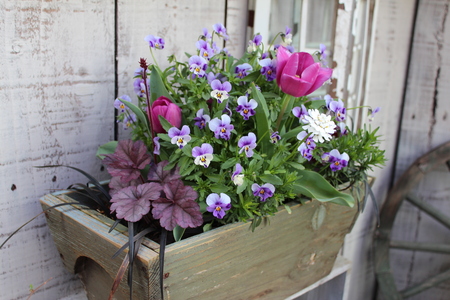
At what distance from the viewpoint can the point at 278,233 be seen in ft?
2.93

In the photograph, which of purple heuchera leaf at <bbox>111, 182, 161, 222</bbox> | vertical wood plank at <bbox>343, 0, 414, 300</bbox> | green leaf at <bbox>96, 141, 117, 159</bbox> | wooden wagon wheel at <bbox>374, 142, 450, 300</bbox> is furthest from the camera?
wooden wagon wheel at <bbox>374, 142, 450, 300</bbox>

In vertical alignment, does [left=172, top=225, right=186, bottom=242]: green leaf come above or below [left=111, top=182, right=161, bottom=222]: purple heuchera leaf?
below

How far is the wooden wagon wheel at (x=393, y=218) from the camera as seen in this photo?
1730mm

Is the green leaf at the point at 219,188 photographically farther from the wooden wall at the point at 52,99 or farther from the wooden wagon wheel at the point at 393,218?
the wooden wagon wheel at the point at 393,218

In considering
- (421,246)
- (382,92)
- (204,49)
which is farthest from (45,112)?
(421,246)

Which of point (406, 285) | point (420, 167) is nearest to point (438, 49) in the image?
point (420, 167)

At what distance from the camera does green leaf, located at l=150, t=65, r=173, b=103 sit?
856 millimetres

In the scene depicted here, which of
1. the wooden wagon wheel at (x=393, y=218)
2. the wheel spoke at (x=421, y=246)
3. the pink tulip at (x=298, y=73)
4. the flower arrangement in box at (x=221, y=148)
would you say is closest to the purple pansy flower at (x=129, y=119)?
the flower arrangement in box at (x=221, y=148)

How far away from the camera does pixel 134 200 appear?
0.73 meters

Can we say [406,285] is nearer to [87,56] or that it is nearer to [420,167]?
[420,167]

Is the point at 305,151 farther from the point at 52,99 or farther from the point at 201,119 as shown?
the point at 52,99

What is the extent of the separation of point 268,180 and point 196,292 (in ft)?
0.80

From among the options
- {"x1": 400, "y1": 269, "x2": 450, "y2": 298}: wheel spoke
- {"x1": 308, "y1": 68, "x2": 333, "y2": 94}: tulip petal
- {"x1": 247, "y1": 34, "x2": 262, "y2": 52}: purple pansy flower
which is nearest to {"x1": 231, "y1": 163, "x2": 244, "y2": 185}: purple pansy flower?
{"x1": 308, "y1": 68, "x2": 333, "y2": 94}: tulip petal

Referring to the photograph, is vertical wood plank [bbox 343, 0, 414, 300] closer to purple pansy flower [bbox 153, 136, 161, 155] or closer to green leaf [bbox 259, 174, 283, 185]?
green leaf [bbox 259, 174, 283, 185]
